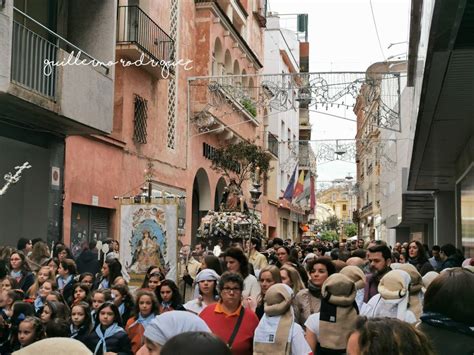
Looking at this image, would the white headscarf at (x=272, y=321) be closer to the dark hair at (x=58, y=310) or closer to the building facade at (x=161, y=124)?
the dark hair at (x=58, y=310)

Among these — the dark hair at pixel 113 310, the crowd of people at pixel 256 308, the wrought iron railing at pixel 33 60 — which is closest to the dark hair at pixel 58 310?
the crowd of people at pixel 256 308

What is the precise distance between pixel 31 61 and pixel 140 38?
709cm

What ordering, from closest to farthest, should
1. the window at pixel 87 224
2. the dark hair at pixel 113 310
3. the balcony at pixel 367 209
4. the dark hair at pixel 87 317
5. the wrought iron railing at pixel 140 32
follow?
1. the dark hair at pixel 113 310
2. the dark hair at pixel 87 317
3. the window at pixel 87 224
4. the wrought iron railing at pixel 140 32
5. the balcony at pixel 367 209

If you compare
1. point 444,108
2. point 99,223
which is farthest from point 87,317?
point 99,223

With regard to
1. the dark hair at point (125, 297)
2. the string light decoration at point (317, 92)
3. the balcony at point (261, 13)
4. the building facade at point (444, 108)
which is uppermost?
the balcony at point (261, 13)

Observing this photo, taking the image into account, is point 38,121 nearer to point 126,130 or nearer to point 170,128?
point 126,130

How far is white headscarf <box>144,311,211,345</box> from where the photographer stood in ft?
12.1

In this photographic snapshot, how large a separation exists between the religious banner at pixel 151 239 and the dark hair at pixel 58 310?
4978 millimetres

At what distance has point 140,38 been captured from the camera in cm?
2066

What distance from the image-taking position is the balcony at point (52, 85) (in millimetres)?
13227

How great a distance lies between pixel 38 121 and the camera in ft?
49.7

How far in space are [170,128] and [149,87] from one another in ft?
9.68

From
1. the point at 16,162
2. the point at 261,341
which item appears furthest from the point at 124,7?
the point at 261,341

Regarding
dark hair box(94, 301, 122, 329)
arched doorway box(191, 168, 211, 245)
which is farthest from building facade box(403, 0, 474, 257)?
arched doorway box(191, 168, 211, 245)
